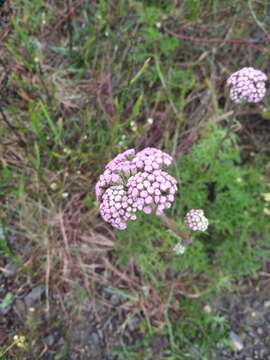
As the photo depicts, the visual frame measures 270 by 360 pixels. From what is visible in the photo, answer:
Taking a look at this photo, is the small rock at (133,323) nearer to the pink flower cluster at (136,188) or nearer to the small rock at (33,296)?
the small rock at (33,296)

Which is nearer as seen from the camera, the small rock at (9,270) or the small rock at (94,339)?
the small rock at (94,339)

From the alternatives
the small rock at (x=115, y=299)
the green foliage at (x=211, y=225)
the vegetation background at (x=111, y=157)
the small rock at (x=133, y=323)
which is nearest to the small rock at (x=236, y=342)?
the vegetation background at (x=111, y=157)

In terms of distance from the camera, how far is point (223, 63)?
4.18 meters

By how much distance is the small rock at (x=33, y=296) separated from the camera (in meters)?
3.49

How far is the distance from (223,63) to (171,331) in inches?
101

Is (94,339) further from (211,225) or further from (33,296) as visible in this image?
(211,225)

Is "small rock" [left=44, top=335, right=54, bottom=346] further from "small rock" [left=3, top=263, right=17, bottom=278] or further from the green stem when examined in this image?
the green stem

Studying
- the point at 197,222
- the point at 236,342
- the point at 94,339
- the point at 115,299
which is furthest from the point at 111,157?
the point at 236,342

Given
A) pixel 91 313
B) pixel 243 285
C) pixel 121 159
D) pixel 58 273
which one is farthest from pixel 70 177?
pixel 243 285

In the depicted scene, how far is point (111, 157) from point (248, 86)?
1430mm

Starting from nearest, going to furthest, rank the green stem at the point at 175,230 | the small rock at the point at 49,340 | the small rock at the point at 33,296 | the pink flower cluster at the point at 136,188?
the pink flower cluster at the point at 136,188 < the green stem at the point at 175,230 < the small rock at the point at 49,340 < the small rock at the point at 33,296

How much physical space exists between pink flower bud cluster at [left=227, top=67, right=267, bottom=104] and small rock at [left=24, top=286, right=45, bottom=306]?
2.20 metres

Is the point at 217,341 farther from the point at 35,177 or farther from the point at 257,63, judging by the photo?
the point at 257,63

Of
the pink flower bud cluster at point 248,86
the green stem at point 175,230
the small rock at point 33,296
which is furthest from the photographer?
the small rock at point 33,296
